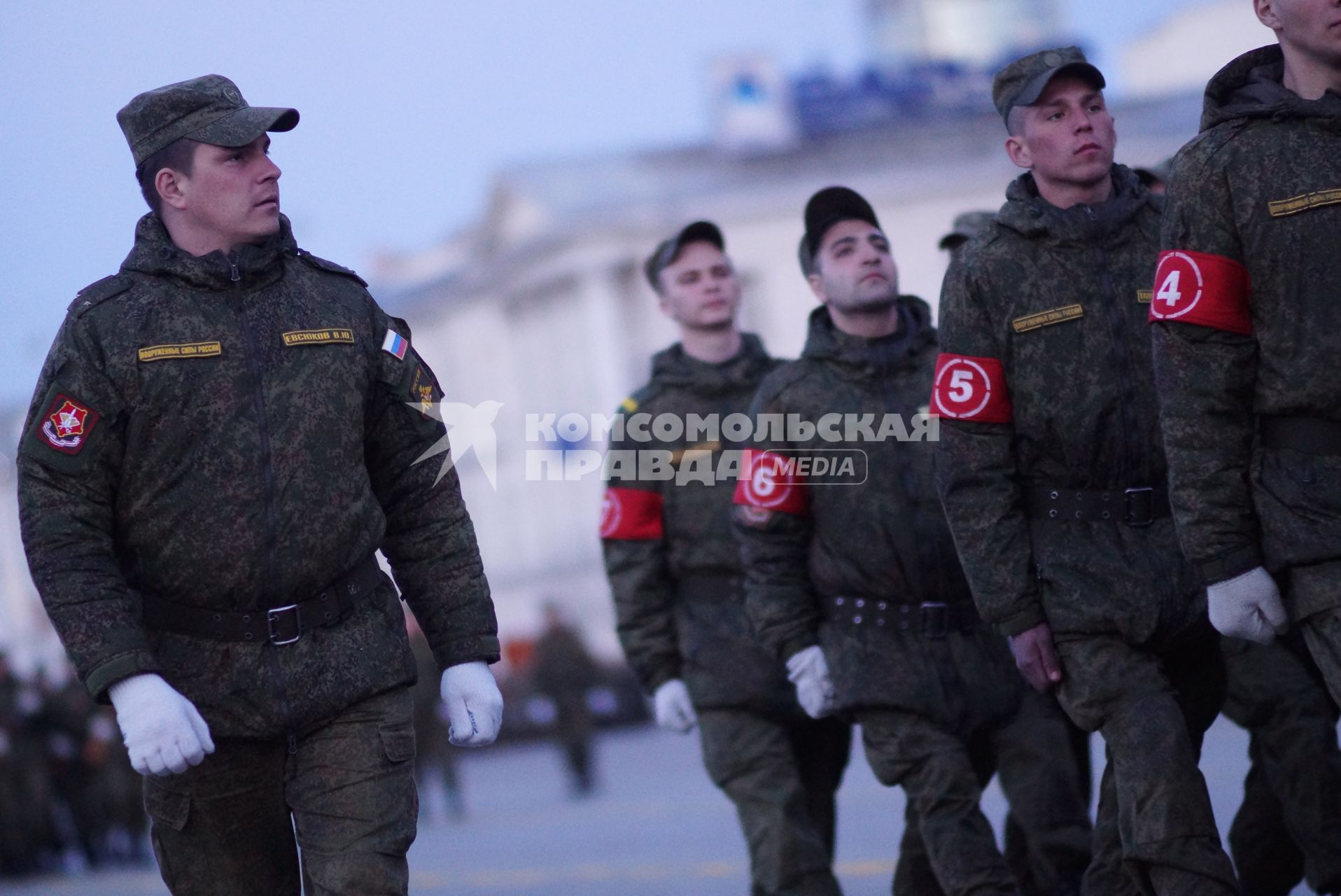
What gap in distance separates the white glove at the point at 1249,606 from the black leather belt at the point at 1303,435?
0.29 metres

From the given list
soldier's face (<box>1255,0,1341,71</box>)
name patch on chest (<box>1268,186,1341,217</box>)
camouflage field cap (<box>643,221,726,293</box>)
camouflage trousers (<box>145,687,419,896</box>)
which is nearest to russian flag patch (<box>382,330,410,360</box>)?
camouflage trousers (<box>145,687,419,896</box>)

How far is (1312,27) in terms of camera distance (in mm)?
4770

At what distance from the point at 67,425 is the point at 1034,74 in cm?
280

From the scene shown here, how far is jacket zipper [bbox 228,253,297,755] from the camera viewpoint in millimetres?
5062

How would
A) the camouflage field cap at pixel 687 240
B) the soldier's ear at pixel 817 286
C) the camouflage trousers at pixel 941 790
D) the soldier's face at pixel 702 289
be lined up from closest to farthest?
the camouflage trousers at pixel 941 790, the soldier's ear at pixel 817 286, the soldier's face at pixel 702 289, the camouflage field cap at pixel 687 240

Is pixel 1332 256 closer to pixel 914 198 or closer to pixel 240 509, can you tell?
pixel 240 509

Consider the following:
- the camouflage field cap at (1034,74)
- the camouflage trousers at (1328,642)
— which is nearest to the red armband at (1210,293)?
the camouflage trousers at (1328,642)

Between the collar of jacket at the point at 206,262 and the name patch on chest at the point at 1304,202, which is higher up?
the collar of jacket at the point at 206,262

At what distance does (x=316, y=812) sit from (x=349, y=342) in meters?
1.14

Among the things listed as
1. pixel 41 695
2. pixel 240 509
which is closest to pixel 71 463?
pixel 240 509

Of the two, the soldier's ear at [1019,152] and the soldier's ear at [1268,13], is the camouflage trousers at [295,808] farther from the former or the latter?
the soldier's ear at [1268,13]

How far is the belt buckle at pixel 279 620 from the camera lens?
5102 millimetres

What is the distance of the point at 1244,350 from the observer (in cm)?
488

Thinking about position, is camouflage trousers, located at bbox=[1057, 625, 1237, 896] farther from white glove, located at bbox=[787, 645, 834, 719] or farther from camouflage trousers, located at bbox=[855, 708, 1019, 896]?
white glove, located at bbox=[787, 645, 834, 719]
